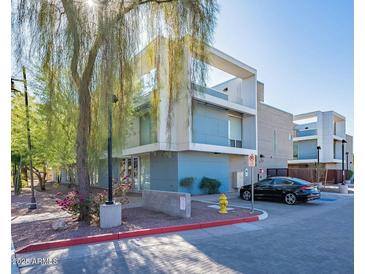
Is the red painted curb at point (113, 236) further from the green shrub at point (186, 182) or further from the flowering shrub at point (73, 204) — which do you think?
the green shrub at point (186, 182)

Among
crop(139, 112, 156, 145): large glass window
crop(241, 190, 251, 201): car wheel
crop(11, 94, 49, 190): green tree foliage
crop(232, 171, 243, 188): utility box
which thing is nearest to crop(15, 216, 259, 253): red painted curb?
crop(241, 190, 251, 201): car wheel

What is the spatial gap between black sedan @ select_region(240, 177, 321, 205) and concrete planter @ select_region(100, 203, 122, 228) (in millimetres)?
9778

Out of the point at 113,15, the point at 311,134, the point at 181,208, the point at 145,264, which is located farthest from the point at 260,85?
the point at 145,264

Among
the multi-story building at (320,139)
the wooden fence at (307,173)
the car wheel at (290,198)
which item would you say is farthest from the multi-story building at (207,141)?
the multi-story building at (320,139)

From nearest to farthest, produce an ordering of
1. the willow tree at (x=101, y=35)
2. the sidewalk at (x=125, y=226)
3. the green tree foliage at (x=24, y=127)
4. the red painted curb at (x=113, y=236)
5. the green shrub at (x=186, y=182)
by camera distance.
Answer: the red painted curb at (x=113, y=236), the willow tree at (x=101, y=35), the sidewalk at (x=125, y=226), the green tree foliage at (x=24, y=127), the green shrub at (x=186, y=182)

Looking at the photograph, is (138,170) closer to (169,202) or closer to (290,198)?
(169,202)

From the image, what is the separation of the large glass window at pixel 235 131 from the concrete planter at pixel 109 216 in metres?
14.4

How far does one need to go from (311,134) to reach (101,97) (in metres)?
39.3

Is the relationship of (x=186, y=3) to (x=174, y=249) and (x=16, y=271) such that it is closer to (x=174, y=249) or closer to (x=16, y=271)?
(x=174, y=249)

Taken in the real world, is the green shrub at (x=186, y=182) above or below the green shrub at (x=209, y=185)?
above

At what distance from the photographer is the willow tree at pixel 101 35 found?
6617mm

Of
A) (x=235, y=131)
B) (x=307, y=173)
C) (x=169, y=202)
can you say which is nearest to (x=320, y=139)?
(x=307, y=173)

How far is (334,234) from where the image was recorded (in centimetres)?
750

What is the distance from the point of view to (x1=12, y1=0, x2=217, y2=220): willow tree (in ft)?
21.7
